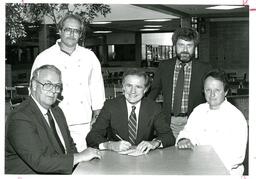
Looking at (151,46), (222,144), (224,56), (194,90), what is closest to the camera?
(222,144)

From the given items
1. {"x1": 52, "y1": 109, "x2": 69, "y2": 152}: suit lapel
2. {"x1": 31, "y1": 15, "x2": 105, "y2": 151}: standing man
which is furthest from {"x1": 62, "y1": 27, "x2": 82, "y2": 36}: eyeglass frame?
{"x1": 52, "y1": 109, "x2": 69, "y2": 152}: suit lapel

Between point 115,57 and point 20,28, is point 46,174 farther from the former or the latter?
point 115,57

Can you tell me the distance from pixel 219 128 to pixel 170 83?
694 millimetres

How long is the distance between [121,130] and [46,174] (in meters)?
0.64

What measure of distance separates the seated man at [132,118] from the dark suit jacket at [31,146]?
16.4 inches

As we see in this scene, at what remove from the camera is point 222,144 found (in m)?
2.19

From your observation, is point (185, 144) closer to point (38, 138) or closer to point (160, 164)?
point (160, 164)

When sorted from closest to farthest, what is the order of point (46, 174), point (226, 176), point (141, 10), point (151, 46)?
point (226, 176) < point (46, 174) < point (141, 10) < point (151, 46)

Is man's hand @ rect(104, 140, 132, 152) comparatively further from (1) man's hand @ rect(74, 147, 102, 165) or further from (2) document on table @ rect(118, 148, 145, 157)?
(1) man's hand @ rect(74, 147, 102, 165)

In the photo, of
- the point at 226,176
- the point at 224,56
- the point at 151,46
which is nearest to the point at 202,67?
the point at 226,176

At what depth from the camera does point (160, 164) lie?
5.85ft

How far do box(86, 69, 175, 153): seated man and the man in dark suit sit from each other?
14.1 inches

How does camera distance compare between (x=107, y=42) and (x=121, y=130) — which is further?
(x=107, y=42)

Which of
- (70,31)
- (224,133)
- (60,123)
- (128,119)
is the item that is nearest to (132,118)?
(128,119)
